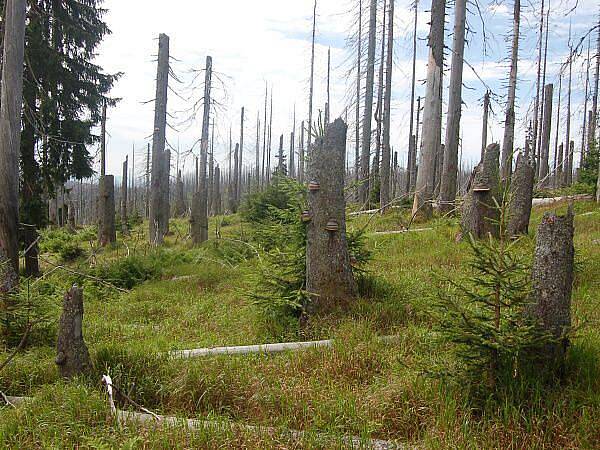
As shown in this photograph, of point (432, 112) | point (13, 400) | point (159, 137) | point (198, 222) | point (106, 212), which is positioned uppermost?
point (432, 112)

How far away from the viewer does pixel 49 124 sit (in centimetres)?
1205

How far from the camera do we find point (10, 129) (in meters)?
8.25

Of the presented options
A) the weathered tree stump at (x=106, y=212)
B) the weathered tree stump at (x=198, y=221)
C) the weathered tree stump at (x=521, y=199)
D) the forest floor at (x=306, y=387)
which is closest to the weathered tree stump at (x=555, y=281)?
the forest floor at (x=306, y=387)

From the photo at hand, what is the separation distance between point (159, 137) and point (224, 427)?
1366cm

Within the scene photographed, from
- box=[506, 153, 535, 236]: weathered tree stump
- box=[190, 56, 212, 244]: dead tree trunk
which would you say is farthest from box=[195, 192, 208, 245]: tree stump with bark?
box=[506, 153, 535, 236]: weathered tree stump

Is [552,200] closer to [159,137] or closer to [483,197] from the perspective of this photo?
[483,197]

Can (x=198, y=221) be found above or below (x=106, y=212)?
below

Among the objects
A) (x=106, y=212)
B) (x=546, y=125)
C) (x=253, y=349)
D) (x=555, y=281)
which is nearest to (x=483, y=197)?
(x=555, y=281)

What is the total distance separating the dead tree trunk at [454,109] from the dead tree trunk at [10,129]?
9989 millimetres

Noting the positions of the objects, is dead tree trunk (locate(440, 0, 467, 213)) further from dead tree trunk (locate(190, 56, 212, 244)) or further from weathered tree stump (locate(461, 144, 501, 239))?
dead tree trunk (locate(190, 56, 212, 244))

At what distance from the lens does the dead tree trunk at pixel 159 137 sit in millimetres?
15375

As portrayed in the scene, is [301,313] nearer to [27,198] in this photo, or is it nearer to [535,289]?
[535,289]

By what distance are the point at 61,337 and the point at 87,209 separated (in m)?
59.0

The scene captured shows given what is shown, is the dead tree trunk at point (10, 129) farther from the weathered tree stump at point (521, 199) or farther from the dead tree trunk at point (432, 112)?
the dead tree trunk at point (432, 112)
